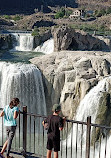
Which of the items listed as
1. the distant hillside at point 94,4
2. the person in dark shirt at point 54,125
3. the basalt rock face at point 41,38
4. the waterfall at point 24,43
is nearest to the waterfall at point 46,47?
the basalt rock face at point 41,38

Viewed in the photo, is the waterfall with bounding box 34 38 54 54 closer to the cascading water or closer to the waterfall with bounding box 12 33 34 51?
the waterfall with bounding box 12 33 34 51

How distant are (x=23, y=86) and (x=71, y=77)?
2.96m

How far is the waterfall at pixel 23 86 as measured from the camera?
57.1 ft

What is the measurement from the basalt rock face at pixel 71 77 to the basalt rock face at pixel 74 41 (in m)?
7.43

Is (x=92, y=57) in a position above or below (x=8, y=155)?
above

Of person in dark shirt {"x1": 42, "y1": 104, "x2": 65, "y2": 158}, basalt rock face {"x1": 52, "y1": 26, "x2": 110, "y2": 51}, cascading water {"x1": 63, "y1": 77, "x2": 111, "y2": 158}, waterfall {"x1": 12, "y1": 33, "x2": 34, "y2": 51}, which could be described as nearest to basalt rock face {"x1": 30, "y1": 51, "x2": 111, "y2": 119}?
cascading water {"x1": 63, "y1": 77, "x2": 111, "y2": 158}

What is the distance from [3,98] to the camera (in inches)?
690

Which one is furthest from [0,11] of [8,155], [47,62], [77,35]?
[8,155]

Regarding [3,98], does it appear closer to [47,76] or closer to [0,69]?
[0,69]

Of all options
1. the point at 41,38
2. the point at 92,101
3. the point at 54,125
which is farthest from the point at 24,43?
the point at 54,125

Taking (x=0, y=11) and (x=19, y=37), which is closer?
(x=19, y=37)

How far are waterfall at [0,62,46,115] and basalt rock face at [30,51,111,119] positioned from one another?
0.51m

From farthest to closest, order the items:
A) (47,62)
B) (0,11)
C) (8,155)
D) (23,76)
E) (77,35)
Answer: (0,11), (77,35), (47,62), (23,76), (8,155)

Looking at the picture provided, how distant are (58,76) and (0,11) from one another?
9426 centimetres
